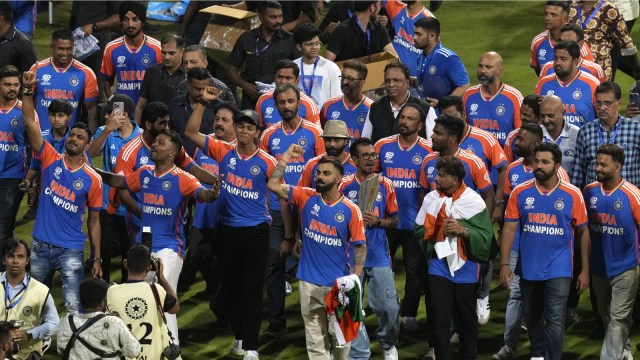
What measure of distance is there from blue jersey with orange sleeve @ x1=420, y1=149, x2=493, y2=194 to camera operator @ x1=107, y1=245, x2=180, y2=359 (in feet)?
9.52

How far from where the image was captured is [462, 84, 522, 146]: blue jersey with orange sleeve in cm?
1386

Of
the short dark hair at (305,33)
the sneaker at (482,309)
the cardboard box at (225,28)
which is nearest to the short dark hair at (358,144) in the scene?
the sneaker at (482,309)

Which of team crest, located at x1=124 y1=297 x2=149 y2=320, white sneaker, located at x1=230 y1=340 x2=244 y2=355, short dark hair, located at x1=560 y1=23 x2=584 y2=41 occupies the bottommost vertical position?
white sneaker, located at x1=230 y1=340 x2=244 y2=355

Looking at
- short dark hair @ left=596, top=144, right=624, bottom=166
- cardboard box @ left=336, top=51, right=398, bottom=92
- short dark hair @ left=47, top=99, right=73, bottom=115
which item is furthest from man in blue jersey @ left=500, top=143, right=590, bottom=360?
short dark hair @ left=47, top=99, right=73, bottom=115

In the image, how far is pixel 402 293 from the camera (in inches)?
554

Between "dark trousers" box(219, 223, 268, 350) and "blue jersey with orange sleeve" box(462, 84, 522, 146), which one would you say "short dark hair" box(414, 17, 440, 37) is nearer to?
"blue jersey with orange sleeve" box(462, 84, 522, 146)

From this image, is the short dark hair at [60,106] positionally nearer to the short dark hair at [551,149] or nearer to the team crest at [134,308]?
the team crest at [134,308]

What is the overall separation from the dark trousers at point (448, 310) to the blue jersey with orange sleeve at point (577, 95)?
118 inches

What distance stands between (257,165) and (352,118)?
5.56 feet

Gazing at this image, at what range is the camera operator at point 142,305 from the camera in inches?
410

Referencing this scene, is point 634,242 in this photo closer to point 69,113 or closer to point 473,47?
point 69,113

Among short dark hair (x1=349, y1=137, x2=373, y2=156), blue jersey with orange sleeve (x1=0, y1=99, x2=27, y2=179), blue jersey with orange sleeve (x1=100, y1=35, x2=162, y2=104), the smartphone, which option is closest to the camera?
short dark hair (x1=349, y1=137, x2=373, y2=156)

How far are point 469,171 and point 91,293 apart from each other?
398 centimetres

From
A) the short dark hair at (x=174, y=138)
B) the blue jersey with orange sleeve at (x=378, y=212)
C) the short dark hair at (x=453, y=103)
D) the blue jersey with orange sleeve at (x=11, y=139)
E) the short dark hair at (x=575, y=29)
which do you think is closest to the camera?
the blue jersey with orange sleeve at (x=378, y=212)
